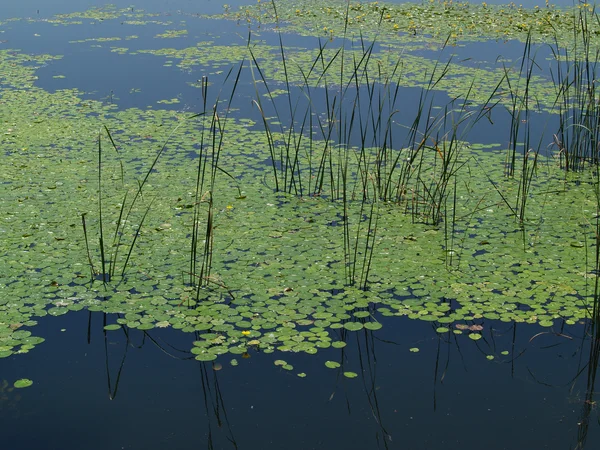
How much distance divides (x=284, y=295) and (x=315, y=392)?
69 centimetres

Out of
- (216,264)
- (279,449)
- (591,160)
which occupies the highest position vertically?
(591,160)

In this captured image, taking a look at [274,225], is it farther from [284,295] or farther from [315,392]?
[315,392]

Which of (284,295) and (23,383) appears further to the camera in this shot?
(284,295)

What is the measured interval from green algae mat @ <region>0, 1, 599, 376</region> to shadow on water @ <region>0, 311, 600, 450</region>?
0.09 m

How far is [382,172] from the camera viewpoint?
4.98m

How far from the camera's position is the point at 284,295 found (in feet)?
11.3

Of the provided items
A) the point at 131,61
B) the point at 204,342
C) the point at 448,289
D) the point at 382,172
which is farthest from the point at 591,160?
the point at 131,61

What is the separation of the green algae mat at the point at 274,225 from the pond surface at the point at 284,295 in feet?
0.05

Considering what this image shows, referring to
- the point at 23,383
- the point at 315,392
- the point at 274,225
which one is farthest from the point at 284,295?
the point at 23,383

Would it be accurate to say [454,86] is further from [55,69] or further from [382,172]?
[55,69]

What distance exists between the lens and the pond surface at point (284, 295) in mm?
2695

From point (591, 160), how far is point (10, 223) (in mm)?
3676

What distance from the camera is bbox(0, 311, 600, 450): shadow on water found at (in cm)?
260

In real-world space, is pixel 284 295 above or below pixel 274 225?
below
